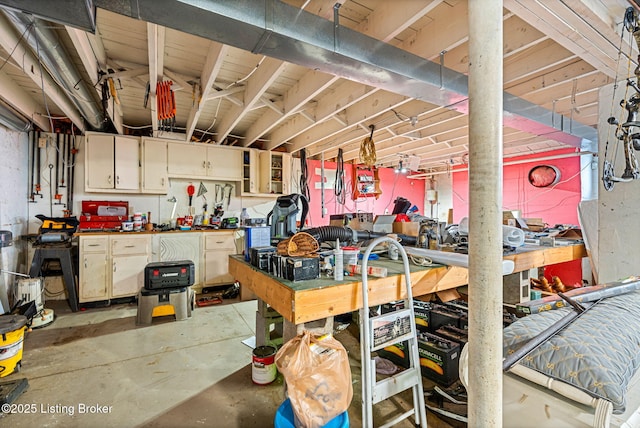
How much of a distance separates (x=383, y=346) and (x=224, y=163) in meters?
4.28

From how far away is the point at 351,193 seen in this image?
6.74 metres

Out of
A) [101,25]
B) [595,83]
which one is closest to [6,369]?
[101,25]

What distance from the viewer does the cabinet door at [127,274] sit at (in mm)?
3801

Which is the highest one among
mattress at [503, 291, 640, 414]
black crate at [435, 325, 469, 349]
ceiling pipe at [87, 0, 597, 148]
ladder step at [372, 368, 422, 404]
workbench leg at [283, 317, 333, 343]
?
ceiling pipe at [87, 0, 597, 148]

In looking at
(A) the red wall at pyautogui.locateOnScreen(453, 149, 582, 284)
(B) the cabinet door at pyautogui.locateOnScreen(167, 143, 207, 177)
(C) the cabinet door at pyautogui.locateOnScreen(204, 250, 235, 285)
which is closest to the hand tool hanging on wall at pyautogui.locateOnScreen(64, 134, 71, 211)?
(B) the cabinet door at pyautogui.locateOnScreen(167, 143, 207, 177)

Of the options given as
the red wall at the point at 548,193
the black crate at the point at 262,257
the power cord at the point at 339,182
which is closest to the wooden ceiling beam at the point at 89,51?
the black crate at the point at 262,257

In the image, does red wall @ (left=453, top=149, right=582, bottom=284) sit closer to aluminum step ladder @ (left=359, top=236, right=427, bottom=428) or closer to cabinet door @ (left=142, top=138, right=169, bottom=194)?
aluminum step ladder @ (left=359, top=236, right=427, bottom=428)

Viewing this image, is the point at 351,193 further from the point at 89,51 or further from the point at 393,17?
the point at 89,51

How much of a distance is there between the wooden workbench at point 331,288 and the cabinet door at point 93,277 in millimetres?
2705

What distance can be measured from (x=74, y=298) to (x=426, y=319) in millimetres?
4244

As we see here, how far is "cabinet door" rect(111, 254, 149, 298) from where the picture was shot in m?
3.80

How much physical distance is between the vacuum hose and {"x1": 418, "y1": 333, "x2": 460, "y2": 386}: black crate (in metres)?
0.97

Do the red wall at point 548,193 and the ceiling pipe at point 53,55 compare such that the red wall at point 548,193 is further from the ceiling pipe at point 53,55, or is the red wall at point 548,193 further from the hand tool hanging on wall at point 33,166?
the hand tool hanging on wall at point 33,166

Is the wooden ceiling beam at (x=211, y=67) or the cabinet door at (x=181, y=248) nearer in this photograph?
the wooden ceiling beam at (x=211, y=67)
